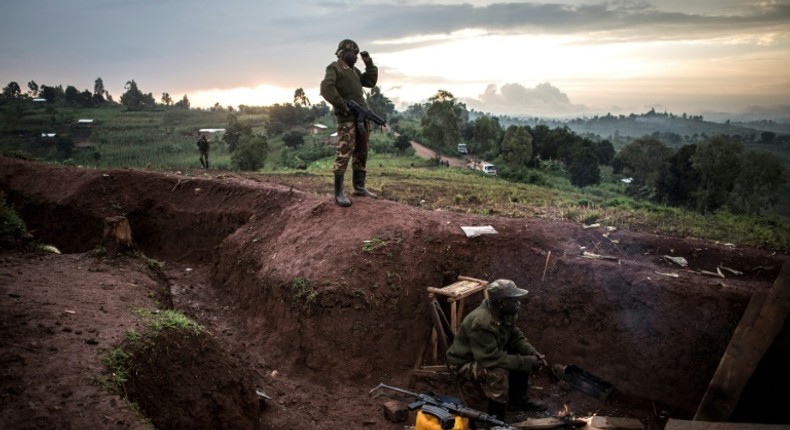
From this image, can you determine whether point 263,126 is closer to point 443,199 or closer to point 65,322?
point 443,199

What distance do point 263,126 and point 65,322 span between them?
6445 centimetres

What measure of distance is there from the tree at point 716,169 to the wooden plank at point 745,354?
87.6 feet

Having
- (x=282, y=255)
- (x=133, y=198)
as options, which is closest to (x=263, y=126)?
(x=133, y=198)

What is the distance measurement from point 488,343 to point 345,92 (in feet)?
18.5

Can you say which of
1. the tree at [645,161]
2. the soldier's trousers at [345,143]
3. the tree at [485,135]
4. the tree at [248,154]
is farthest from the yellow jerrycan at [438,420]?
the tree at [485,135]

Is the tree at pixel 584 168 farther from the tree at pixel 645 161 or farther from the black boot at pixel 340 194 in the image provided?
the black boot at pixel 340 194

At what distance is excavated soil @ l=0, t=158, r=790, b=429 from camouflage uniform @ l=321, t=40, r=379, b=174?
1104 mm

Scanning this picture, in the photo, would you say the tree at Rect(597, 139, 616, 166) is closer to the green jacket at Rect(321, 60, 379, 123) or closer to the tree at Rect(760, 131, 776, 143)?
the tree at Rect(760, 131, 776, 143)

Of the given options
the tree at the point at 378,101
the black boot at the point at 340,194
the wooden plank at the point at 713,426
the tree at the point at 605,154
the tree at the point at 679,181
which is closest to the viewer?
the wooden plank at the point at 713,426

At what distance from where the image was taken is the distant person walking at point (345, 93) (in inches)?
349

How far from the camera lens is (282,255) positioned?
886 cm

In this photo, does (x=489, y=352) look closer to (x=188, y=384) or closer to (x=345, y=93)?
(x=188, y=384)

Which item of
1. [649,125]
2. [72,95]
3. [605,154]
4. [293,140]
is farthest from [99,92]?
[649,125]

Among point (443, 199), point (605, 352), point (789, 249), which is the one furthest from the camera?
point (443, 199)
